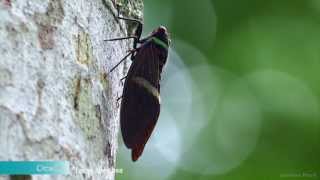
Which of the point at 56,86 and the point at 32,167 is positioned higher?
the point at 56,86

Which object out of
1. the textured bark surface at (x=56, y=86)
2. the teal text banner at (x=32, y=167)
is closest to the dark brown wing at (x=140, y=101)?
the textured bark surface at (x=56, y=86)

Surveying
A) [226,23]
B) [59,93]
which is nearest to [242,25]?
[226,23]

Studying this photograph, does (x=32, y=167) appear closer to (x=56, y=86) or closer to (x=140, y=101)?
(x=56, y=86)

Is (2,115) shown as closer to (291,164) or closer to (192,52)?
(291,164)

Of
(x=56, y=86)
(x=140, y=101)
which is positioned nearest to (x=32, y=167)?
(x=56, y=86)

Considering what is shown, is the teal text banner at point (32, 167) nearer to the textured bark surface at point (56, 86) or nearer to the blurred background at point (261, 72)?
the textured bark surface at point (56, 86)

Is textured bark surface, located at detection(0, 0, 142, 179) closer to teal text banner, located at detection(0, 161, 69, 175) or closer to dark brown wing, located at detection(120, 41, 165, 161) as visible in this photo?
teal text banner, located at detection(0, 161, 69, 175)
